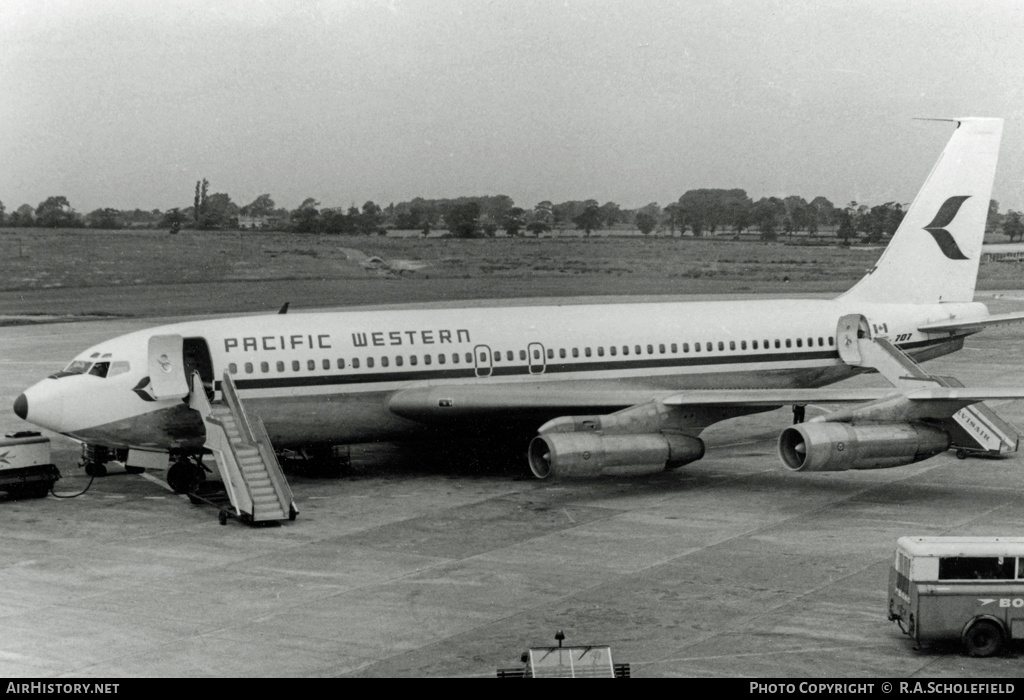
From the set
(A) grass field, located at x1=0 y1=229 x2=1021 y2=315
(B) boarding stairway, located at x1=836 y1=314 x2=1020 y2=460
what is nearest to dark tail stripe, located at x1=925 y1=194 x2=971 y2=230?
(B) boarding stairway, located at x1=836 y1=314 x2=1020 y2=460

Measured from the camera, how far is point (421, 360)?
26.8 meters

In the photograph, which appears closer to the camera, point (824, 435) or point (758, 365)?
point (824, 435)

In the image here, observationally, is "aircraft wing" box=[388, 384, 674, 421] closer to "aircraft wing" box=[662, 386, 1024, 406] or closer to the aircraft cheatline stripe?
the aircraft cheatline stripe

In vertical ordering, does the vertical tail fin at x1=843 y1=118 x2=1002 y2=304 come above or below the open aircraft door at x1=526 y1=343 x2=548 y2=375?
above

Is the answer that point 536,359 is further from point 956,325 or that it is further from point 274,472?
point 956,325

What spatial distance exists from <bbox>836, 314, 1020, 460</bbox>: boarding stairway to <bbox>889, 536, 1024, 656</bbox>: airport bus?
→ 1077cm

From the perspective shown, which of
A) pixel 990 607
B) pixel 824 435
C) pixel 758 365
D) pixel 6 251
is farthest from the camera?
pixel 6 251

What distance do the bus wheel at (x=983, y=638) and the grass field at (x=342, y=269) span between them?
4233 cm

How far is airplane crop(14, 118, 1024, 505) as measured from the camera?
79.9ft

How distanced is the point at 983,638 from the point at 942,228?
22.5m
